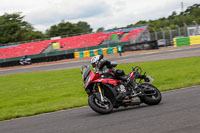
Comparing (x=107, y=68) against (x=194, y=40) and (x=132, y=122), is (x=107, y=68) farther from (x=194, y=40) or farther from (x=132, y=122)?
(x=194, y=40)

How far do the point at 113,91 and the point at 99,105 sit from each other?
496 millimetres

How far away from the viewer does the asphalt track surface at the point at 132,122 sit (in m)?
5.23

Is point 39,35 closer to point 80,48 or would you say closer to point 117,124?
point 80,48

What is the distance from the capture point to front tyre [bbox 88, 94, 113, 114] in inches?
275

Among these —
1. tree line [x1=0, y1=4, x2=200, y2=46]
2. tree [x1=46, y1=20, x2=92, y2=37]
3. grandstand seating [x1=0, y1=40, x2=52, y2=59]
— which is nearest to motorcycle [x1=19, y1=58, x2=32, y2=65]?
grandstand seating [x1=0, y1=40, x2=52, y2=59]

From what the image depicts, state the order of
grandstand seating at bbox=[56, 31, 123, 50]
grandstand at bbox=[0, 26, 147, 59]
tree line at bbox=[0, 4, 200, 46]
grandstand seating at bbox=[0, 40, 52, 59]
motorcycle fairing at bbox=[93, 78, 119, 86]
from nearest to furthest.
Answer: motorcycle fairing at bbox=[93, 78, 119, 86] < grandstand at bbox=[0, 26, 147, 59] < grandstand seating at bbox=[56, 31, 123, 50] < grandstand seating at bbox=[0, 40, 52, 59] < tree line at bbox=[0, 4, 200, 46]

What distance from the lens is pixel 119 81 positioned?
7547 mm

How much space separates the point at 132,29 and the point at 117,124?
43.9 m

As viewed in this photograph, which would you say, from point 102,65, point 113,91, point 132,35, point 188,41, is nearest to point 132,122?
point 113,91

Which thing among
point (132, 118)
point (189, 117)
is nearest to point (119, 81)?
point (132, 118)

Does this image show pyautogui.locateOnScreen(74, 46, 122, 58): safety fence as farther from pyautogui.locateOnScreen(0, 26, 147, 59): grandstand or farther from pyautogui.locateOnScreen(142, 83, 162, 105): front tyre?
pyautogui.locateOnScreen(142, 83, 162, 105): front tyre

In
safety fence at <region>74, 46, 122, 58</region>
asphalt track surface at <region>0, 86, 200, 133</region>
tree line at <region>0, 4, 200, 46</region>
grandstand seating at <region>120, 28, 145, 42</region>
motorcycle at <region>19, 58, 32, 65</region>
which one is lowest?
motorcycle at <region>19, 58, 32, 65</region>

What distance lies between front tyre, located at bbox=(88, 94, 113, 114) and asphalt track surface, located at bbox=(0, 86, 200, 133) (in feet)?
0.43

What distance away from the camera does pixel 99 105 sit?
7066mm
